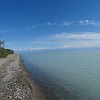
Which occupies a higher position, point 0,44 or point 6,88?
point 0,44

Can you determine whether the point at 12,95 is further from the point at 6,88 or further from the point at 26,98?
the point at 6,88

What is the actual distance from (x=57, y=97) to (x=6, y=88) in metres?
7.25

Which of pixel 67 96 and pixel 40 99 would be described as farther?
pixel 67 96

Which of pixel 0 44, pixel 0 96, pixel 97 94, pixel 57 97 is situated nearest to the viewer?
pixel 0 96

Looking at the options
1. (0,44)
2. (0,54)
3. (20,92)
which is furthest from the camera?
(0,44)

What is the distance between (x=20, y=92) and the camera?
26.7m

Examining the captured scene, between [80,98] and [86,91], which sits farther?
[86,91]

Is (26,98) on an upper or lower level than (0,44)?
lower

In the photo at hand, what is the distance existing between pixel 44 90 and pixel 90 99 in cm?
792

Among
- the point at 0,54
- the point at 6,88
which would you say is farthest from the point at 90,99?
the point at 0,54

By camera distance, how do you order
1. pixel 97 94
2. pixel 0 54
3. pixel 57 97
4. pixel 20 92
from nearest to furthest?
pixel 20 92 → pixel 57 97 → pixel 97 94 → pixel 0 54

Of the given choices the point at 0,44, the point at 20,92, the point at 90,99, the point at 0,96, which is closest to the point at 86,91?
the point at 90,99

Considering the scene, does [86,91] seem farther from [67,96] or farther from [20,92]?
[20,92]

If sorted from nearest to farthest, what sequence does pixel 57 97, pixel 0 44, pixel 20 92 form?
pixel 20 92
pixel 57 97
pixel 0 44
